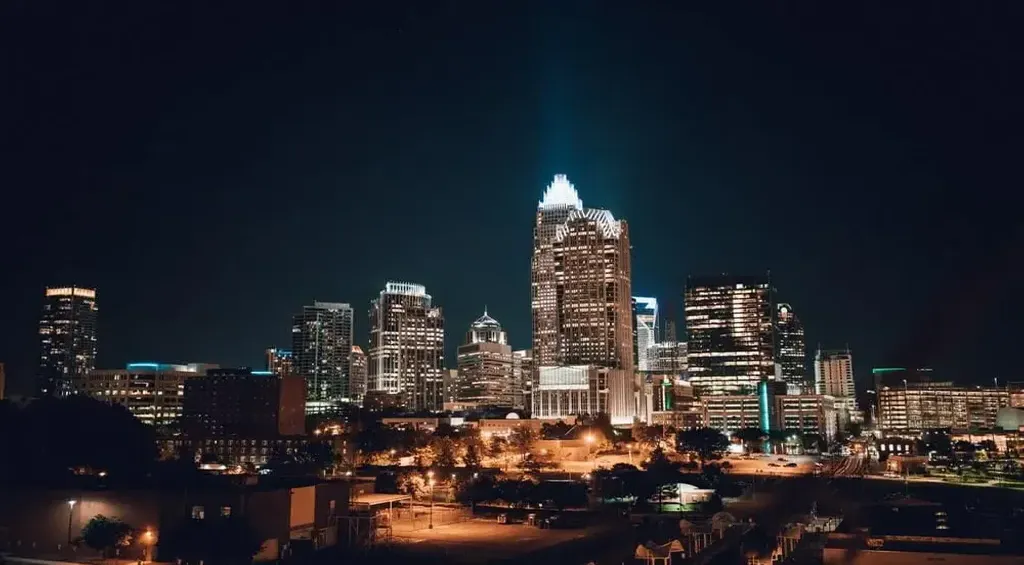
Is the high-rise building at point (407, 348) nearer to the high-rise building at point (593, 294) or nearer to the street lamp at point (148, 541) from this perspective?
the high-rise building at point (593, 294)

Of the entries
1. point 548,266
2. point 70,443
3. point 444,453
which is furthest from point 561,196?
point 70,443

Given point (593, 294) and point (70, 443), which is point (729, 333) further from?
point (70, 443)

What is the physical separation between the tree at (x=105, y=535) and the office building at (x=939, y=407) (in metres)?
149

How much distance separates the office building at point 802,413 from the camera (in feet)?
506

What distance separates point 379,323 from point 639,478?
134 m

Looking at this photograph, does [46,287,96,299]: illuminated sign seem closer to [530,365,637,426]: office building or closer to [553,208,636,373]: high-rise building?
[530,365,637,426]: office building

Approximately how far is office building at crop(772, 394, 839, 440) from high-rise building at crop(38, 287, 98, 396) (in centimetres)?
12251

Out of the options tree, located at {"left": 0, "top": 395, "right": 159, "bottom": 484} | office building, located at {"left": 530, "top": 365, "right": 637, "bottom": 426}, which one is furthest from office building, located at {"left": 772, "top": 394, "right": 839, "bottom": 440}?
tree, located at {"left": 0, "top": 395, "right": 159, "bottom": 484}

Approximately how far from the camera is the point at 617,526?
1815 inches

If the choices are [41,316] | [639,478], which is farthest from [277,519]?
[41,316]

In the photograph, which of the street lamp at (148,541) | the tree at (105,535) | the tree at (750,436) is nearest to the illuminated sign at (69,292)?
the tree at (750,436)

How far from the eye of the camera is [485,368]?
18725cm

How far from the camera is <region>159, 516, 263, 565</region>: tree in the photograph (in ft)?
112

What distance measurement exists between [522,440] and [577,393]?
127 ft
